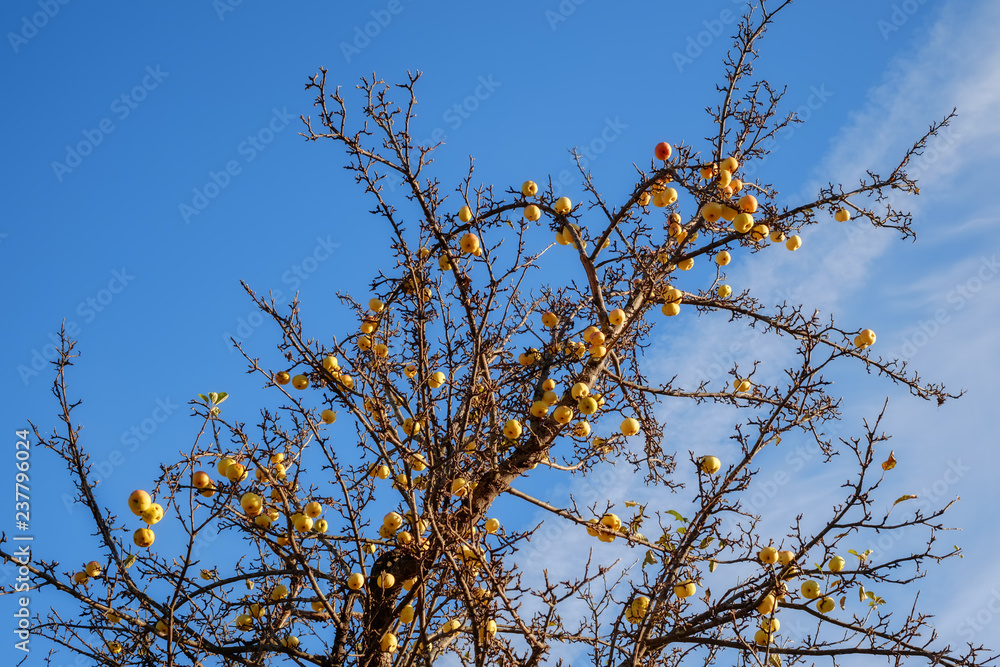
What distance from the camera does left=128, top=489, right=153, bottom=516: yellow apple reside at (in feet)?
12.3

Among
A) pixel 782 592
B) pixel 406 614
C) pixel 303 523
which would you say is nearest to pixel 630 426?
pixel 782 592

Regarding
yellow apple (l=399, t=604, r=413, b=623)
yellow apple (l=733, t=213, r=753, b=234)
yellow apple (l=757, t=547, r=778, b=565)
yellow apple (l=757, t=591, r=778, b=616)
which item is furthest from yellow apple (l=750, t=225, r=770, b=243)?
yellow apple (l=399, t=604, r=413, b=623)

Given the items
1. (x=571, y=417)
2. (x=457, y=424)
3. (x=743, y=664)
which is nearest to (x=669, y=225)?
(x=571, y=417)

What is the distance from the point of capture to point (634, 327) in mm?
4809

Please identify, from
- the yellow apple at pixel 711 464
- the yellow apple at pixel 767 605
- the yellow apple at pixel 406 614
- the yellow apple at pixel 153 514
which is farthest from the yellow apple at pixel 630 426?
the yellow apple at pixel 153 514

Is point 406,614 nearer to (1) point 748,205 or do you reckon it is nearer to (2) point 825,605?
(2) point 825,605

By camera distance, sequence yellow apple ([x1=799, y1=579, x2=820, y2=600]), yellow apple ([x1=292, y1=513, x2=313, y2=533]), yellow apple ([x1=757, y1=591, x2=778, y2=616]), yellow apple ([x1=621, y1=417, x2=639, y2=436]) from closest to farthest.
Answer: yellow apple ([x1=757, y1=591, x2=778, y2=616]), yellow apple ([x1=292, y1=513, x2=313, y2=533]), yellow apple ([x1=799, y1=579, x2=820, y2=600]), yellow apple ([x1=621, y1=417, x2=639, y2=436])

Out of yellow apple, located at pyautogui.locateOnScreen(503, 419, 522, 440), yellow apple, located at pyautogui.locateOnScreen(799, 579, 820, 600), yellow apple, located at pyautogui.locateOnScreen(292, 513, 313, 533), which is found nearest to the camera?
yellow apple, located at pyautogui.locateOnScreen(292, 513, 313, 533)

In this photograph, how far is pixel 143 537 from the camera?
3855 mm

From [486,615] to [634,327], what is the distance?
2.19m

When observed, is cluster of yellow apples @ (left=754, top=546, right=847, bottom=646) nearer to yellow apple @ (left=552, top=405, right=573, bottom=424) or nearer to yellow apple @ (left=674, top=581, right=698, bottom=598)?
yellow apple @ (left=674, top=581, right=698, bottom=598)

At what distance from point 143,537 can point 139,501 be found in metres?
0.25

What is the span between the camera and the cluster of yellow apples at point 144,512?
12.3ft

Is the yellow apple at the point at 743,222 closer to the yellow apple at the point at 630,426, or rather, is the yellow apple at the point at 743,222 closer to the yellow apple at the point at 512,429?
the yellow apple at the point at 630,426
